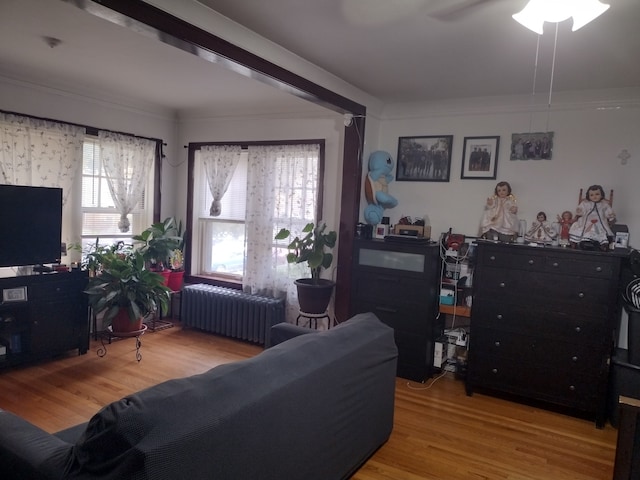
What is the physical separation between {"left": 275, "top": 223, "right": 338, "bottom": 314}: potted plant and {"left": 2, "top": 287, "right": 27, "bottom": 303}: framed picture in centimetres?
214

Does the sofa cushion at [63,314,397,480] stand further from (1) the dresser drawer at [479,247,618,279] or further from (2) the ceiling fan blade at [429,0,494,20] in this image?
(2) the ceiling fan blade at [429,0,494,20]

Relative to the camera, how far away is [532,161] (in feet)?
11.8

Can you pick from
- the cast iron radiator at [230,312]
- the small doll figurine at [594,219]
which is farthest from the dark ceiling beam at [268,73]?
the small doll figurine at [594,219]

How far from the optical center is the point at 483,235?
11.9 feet

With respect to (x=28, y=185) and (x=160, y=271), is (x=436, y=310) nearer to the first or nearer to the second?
(x=160, y=271)

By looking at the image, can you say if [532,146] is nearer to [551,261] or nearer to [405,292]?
[551,261]

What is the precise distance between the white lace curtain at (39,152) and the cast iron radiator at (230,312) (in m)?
1.59

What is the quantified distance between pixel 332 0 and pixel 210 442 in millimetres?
1904

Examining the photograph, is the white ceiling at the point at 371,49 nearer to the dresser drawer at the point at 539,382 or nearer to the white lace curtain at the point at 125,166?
the white lace curtain at the point at 125,166

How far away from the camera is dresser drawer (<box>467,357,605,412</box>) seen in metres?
3.06

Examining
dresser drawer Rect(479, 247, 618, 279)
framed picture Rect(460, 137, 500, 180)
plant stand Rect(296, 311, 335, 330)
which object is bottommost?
plant stand Rect(296, 311, 335, 330)

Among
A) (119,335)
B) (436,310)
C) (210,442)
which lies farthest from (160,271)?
(210,442)

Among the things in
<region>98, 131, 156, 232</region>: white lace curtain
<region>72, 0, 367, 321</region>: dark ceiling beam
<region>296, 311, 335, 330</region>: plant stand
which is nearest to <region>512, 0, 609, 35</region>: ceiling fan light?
<region>72, 0, 367, 321</region>: dark ceiling beam

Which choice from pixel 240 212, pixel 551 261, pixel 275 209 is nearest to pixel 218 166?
pixel 240 212
